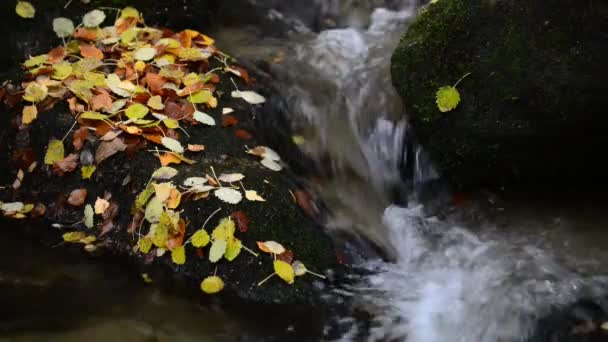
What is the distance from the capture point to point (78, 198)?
3.86 m

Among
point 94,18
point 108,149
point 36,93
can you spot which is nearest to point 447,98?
point 108,149

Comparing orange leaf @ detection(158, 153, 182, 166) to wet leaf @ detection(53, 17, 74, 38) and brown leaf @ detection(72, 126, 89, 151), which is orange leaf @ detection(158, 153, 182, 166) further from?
wet leaf @ detection(53, 17, 74, 38)

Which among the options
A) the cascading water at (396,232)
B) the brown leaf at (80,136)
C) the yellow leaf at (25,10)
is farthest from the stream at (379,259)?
the yellow leaf at (25,10)

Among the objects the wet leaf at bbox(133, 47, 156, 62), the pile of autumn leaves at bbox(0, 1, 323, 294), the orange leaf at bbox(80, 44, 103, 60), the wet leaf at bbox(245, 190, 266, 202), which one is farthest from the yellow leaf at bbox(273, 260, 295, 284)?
the orange leaf at bbox(80, 44, 103, 60)

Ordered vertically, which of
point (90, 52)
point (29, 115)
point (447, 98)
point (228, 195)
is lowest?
point (29, 115)

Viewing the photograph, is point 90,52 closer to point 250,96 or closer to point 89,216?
point 250,96

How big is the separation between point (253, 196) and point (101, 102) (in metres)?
1.25

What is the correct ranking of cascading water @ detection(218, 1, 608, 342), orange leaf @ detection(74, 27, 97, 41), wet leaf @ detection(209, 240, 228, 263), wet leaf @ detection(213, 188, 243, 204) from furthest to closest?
1. orange leaf @ detection(74, 27, 97, 41)
2. wet leaf @ detection(213, 188, 243, 204)
3. wet leaf @ detection(209, 240, 228, 263)
4. cascading water @ detection(218, 1, 608, 342)

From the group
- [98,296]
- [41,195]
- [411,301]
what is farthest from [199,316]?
[41,195]

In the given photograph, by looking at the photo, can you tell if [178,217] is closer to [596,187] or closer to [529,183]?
[529,183]

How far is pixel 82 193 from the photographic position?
12.7 feet

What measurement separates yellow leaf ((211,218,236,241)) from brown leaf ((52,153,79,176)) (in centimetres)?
117

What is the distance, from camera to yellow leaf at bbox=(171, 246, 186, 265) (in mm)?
3424

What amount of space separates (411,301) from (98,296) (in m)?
1.69
